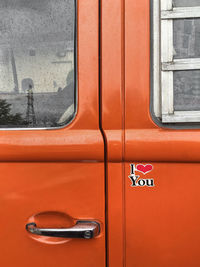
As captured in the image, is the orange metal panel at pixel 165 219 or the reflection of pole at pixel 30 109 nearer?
the orange metal panel at pixel 165 219

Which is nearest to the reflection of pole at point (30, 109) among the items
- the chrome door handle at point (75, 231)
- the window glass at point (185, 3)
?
the chrome door handle at point (75, 231)

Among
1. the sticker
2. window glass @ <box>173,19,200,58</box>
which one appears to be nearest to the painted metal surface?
the sticker

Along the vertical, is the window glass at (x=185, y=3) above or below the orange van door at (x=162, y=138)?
above

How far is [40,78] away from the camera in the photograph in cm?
131

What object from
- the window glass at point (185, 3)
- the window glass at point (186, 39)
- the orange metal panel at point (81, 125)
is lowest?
the orange metal panel at point (81, 125)

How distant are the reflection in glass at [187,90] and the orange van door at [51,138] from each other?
345 millimetres

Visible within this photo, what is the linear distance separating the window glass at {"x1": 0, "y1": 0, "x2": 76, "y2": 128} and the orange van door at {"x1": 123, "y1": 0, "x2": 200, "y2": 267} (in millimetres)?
271

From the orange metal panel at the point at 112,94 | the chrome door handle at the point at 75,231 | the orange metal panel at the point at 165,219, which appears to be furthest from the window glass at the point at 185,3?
the chrome door handle at the point at 75,231

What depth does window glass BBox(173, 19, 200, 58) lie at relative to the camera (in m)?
1.22

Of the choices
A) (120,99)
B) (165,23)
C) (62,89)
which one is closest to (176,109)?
(120,99)

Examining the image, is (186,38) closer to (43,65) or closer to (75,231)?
(43,65)

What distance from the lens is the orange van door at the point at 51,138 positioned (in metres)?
1.24

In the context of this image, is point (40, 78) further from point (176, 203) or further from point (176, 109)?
point (176, 203)

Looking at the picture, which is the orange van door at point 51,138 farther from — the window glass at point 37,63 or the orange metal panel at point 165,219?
the orange metal panel at point 165,219
